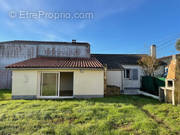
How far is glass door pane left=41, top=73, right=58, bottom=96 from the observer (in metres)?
Answer: 8.98

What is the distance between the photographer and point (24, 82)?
8508mm

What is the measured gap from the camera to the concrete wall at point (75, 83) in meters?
8.47

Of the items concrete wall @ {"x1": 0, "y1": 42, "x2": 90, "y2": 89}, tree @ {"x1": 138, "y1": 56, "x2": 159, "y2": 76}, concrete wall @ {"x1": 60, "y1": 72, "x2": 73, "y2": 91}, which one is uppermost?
concrete wall @ {"x1": 0, "y1": 42, "x2": 90, "y2": 89}

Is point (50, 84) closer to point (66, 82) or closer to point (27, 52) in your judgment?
point (66, 82)

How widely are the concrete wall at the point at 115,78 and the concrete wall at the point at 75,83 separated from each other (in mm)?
5075

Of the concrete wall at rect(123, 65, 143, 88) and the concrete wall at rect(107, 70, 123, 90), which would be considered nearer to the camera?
the concrete wall at rect(107, 70, 123, 90)

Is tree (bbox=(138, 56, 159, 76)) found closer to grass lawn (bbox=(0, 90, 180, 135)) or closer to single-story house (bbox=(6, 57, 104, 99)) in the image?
single-story house (bbox=(6, 57, 104, 99))

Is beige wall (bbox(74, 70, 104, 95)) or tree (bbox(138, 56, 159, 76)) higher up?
tree (bbox(138, 56, 159, 76))

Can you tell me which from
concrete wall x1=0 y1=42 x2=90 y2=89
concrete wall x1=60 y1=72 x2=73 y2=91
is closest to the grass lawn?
concrete wall x1=60 y1=72 x2=73 y2=91

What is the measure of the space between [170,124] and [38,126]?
20.2 feet

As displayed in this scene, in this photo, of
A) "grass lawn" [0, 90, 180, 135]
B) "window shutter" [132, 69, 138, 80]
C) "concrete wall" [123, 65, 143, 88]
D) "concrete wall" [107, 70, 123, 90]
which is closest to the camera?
"grass lawn" [0, 90, 180, 135]

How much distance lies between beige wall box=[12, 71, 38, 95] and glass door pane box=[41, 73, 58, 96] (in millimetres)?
692

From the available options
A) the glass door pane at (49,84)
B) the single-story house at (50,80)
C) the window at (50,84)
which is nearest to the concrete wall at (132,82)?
the single-story house at (50,80)

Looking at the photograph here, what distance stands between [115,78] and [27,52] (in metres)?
13.4
